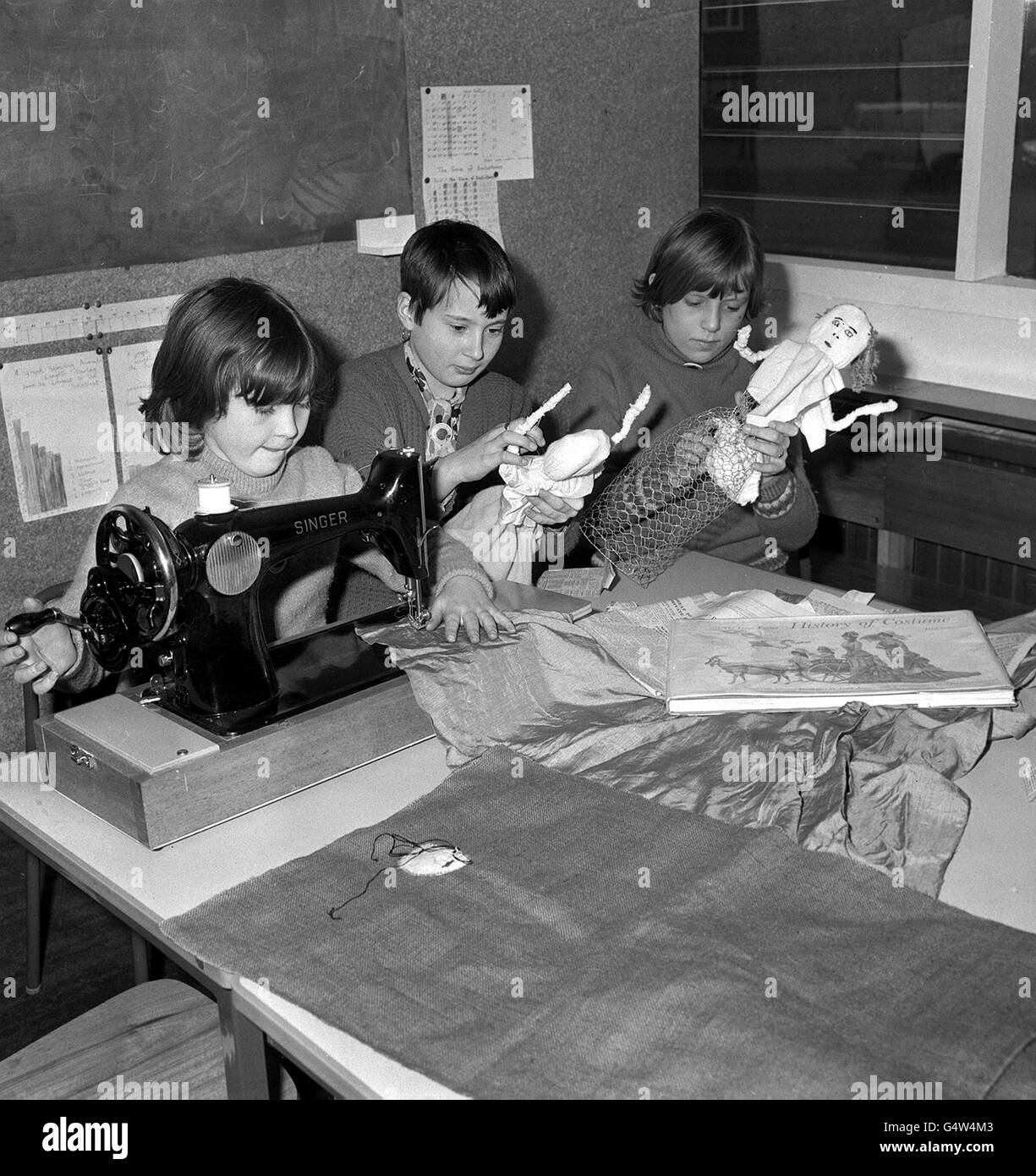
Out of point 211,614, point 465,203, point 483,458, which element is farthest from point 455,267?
point 211,614

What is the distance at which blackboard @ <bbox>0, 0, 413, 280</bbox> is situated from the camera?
1.84 m

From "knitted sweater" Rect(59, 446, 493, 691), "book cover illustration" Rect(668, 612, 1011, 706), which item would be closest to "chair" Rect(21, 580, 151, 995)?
"knitted sweater" Rect(59, 446, 493, 691)

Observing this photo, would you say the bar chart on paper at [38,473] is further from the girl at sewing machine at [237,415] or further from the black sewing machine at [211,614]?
the black sewing machine at [211,614]

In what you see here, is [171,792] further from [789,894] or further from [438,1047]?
[789,894]

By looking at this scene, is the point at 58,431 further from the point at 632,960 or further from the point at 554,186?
the point at 632,960

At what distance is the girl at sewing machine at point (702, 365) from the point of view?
6.63ft

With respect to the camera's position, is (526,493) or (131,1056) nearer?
(131,1056)

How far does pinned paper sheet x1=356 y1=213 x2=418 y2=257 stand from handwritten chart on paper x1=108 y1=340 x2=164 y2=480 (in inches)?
18.2

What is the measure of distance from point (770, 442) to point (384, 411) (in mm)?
631

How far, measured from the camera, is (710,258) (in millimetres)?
2020

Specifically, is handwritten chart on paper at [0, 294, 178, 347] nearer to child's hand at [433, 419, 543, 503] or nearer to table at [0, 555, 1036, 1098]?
child's hand at [433, 419, 543, 503]

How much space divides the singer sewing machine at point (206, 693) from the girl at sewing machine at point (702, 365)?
862 mm

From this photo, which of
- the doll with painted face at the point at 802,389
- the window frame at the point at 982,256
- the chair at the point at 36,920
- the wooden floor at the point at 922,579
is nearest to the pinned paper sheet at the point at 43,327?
the chair at the point at 36,920
